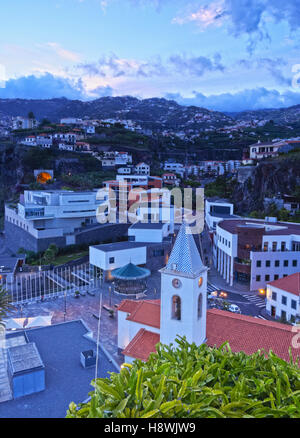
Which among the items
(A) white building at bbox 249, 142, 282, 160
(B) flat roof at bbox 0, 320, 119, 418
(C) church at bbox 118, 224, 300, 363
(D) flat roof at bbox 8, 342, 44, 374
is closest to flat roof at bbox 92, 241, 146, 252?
(B) flat roof at bbox 0, 320, 119, 418

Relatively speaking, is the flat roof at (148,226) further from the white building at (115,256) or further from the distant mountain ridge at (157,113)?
the distant mountain ridge at (157,113)

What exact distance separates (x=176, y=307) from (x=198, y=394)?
9.60 meters

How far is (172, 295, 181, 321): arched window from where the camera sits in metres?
13.7

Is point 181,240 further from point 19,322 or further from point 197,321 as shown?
point 19,322

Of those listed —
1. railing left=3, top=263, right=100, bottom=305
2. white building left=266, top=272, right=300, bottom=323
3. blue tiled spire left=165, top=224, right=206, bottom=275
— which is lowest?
railing left=3, top=263, right=100, bottom=305

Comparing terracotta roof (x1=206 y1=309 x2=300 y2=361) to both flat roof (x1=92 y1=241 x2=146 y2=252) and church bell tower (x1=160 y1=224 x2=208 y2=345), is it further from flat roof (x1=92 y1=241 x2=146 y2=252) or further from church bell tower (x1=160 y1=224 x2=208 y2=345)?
flat roof (x1=92 y1=241 x2=146 y2=252)

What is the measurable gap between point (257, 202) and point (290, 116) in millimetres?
101403

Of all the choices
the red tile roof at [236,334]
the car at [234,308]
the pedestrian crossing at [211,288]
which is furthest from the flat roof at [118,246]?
the red tile roof at [236,334]

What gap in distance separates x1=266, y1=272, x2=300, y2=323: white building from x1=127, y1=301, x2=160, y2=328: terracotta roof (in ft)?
34.4

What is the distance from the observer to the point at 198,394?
Result: 173 inches

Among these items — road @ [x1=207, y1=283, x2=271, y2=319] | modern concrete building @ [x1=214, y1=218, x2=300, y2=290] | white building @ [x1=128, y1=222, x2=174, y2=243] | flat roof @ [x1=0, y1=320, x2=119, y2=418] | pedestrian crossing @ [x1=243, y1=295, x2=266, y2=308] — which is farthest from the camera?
white building @ [x1=128, y1=222, x2=174, y2=243]

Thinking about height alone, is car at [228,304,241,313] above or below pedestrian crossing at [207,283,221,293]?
above

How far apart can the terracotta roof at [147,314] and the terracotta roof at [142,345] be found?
1.41 feet

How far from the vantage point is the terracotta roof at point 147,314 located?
1543cm
